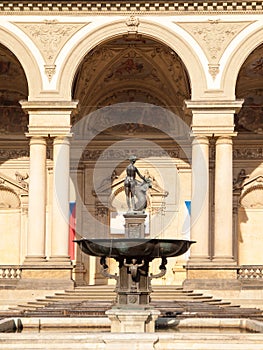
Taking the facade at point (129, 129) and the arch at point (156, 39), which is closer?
the facade at point (129, 129)

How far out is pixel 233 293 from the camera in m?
29.5

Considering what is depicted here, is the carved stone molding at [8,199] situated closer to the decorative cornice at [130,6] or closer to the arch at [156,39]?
the arch at [156,39]

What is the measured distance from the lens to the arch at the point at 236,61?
30.7 metres

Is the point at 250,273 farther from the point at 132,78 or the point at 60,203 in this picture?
the point at 132,78

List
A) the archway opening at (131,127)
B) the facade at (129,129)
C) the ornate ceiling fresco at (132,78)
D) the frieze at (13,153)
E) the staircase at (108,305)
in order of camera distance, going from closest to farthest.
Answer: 1. the staircase at (108,305)
2. the facade at (129,129)
3. the ornate ceiling fresco at (132,78)
4. the archway opening at (131,127)
5. the frieze at (13,153)

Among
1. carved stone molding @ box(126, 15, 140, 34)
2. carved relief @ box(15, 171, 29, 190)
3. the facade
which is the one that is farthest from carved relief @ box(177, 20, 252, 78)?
carved relief @ box(15, 171, 29, 190)

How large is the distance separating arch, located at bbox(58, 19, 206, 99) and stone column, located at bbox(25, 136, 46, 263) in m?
1.97

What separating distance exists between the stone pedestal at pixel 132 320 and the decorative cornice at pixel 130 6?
14.4 meters

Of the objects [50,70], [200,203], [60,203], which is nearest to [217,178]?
[200,203]

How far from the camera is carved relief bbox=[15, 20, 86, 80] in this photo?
30688 millimetres

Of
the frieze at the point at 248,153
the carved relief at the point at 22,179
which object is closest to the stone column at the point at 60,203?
the carved relief at the point at 22,179

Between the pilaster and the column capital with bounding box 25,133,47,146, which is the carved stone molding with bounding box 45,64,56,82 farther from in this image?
the pilaster

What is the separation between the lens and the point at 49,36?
101ft

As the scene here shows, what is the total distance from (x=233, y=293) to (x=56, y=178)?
684 centimetres
